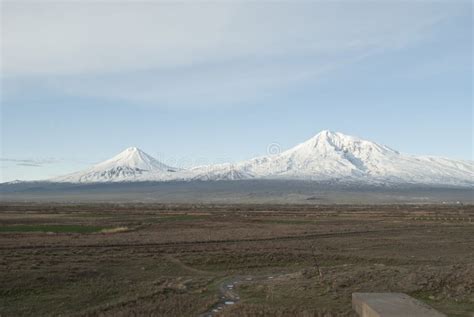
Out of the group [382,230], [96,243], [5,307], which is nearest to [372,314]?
[5,307]

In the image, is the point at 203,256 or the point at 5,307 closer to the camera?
the point at 5,307

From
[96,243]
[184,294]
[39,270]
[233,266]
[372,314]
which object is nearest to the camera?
[372,314]

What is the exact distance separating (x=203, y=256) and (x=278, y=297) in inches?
529

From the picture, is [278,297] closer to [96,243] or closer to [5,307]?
[5,307]

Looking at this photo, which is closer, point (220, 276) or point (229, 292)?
point (229, 292)

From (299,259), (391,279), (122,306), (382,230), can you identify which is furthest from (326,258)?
(382,230)

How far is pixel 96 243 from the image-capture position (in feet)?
137

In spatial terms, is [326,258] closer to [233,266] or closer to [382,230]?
[233,266]

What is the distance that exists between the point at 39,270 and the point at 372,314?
1773 centimetres

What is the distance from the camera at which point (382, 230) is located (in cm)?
5747

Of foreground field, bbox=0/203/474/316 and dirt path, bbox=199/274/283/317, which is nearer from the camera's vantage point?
dirt path, bbox=199/274/283/317

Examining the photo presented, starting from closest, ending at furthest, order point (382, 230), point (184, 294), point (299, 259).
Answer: point (184, 294), point (299, 259), point (382, 230)

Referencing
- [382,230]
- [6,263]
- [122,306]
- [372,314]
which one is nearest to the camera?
[372,314]

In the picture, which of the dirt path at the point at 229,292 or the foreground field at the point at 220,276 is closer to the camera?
the dirt path at the point at 229,292
